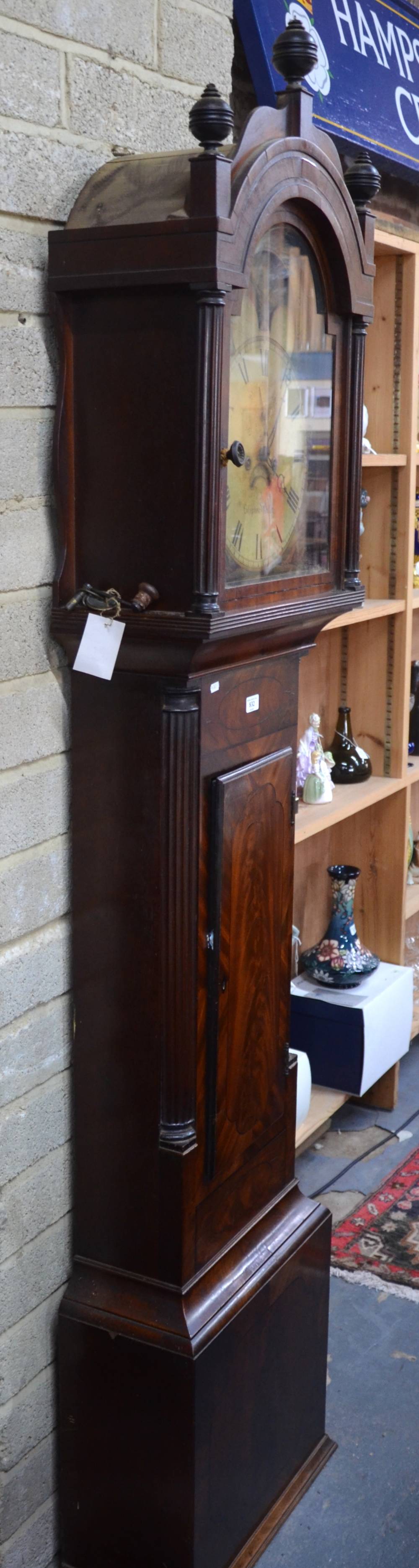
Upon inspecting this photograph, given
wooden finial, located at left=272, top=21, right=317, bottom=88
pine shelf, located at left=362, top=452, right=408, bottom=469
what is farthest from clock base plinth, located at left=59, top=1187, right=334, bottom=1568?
pine shelf, located at left=362, top=452, right=408, bottom=469

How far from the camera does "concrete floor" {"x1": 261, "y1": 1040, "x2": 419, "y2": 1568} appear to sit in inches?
75.0

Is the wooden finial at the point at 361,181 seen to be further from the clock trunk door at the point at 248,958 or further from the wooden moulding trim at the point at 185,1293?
the wooden moulding trim at the point at 185,1293

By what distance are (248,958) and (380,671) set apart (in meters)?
1.49

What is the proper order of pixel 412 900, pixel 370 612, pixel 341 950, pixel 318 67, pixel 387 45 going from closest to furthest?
pixel 318 67
pixel 387 45
pixel 370 612
pixel 341 950
pixel 412 900

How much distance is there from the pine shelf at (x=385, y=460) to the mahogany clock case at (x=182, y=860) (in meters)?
1.02

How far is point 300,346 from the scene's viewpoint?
1630mm

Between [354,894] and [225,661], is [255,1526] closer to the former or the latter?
→ [225,661]

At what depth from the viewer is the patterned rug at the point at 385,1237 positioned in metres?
2.56

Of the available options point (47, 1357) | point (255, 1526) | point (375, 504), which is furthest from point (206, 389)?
Result: point (375, 504)

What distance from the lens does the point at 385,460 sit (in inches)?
113

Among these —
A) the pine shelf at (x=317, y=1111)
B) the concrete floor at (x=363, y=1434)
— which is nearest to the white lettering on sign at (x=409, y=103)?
the pine shelf at (x=317, y=1111)

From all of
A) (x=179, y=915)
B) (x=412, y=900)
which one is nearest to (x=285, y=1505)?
(x=179, y=915)

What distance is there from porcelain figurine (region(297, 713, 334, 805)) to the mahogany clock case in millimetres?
971

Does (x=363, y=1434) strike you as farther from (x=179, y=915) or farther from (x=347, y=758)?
(x=347, y=758)
